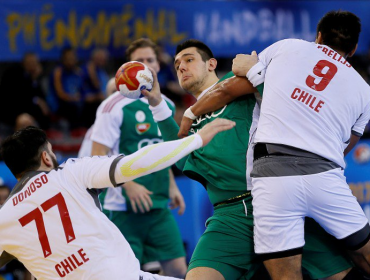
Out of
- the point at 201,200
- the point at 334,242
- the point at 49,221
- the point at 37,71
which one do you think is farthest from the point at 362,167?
the point at 49,221

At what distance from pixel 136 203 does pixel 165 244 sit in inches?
23.1

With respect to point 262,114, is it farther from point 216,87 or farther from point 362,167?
point 362,167

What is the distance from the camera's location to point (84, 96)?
10.5 m

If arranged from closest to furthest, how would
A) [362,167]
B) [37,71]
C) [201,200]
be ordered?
[201,200]
[362,167]
[37,71]

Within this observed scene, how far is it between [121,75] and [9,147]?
1.10 meters

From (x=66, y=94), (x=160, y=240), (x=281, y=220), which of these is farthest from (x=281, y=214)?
(x=66, y=94)

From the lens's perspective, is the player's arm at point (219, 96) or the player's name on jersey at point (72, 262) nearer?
the player's name on jersey at point (72, 262)

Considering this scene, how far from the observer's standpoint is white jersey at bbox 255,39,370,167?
12.8ft

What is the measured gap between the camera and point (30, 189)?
148 inches

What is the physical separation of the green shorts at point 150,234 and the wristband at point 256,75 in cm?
230

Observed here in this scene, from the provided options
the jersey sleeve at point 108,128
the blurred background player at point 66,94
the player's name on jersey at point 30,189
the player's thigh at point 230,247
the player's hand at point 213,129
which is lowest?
the blurred background player at point 66,94

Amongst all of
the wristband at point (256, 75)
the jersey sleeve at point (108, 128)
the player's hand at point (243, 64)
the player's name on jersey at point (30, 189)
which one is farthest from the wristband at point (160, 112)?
the player's name on jersey at point (30, 189)

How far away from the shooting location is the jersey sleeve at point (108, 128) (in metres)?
5.76

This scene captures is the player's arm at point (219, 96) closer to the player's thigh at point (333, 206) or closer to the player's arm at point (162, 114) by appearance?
the player's arm at point (162, 114)
